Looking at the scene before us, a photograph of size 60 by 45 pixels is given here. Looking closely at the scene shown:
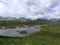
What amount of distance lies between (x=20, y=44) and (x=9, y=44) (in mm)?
2610

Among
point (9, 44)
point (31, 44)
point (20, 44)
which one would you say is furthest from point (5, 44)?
point (31, 44)

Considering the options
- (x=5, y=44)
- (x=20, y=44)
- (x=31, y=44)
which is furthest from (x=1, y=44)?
(x=31, y=44)

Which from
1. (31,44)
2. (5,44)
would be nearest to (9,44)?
(5,44)

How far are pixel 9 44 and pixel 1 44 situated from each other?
6.31ft

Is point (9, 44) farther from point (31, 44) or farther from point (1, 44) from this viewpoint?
point (31, 44)

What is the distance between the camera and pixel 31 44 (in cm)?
3575

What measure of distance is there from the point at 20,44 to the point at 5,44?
3.55 metres

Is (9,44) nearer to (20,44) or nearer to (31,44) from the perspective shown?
(20,44)

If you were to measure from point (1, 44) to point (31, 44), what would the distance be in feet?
23.7

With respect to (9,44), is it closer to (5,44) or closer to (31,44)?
(5,44)

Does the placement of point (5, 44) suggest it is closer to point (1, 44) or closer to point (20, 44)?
point (1, 44)

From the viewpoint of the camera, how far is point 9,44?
3466cm

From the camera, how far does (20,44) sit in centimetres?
3503

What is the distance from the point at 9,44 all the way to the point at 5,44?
0.95m
